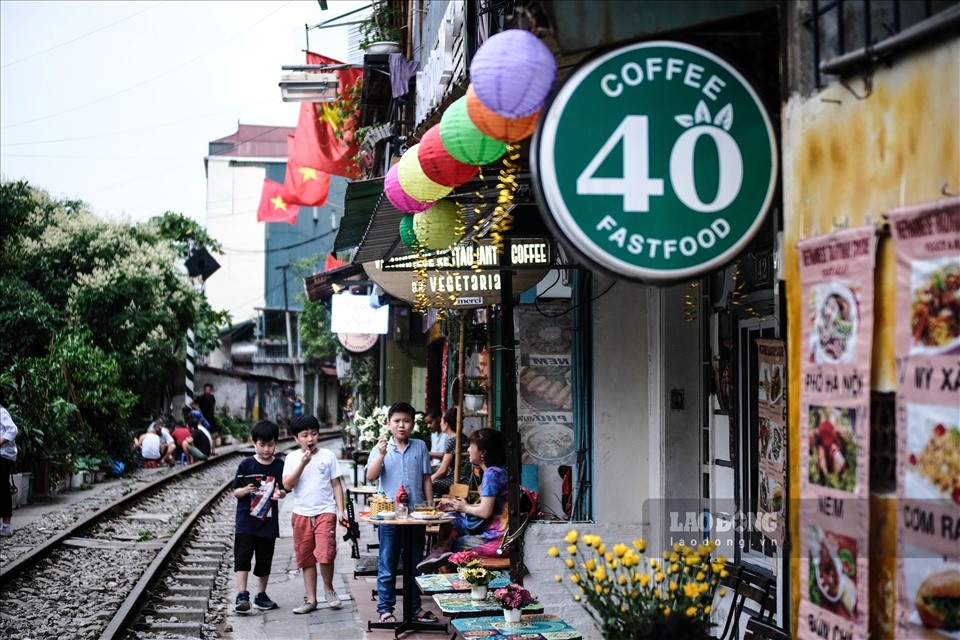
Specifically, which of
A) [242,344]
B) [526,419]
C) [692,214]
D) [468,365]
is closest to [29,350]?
[468,365]

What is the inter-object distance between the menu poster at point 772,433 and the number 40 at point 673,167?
9.29 feet

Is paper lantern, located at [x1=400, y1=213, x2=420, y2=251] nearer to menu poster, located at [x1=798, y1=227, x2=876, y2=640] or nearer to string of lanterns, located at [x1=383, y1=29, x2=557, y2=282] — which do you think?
string of lanterns, located at [x1=383, y1=29, x2=557, y2=282]

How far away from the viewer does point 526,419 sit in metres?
8.65

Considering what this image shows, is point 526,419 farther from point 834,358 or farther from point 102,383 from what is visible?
point 102,383

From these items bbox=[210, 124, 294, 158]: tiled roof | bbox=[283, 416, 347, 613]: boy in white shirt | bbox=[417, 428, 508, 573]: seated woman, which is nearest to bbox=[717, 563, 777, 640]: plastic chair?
bbox=[417, 428, 508, 573]: seated woman

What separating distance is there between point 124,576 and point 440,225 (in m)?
6.81

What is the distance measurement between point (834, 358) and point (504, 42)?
1.98 m

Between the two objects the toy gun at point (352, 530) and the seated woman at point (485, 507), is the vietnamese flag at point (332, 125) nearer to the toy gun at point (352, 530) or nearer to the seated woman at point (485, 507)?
the toy gun at point (352, 530)

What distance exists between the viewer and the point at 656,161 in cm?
385

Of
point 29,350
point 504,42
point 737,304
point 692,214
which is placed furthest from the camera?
point 29,350

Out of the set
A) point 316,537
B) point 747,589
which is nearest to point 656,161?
point 747,589

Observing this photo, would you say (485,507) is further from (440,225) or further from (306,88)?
(306,88)

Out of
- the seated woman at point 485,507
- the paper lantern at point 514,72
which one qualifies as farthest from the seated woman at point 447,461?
the paper lantern at point 514,72

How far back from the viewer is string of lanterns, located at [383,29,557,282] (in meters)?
4.52
